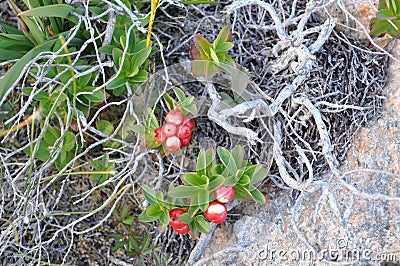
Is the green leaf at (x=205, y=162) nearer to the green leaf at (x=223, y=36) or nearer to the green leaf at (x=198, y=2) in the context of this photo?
the green leaf at (x=223, y=36)

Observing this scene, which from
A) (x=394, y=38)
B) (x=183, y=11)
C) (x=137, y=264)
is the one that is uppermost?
(x=183, y=11)

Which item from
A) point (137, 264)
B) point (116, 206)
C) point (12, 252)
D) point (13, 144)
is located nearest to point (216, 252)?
point (137, 264)

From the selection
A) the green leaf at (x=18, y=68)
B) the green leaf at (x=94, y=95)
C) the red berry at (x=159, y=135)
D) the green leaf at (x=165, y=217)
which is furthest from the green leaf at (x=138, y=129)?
the green leaf at (x=18, y=68)

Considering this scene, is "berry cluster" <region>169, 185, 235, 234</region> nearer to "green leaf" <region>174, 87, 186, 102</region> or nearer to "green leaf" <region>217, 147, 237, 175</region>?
"green leaf" <region>217, 147, 237, 175</region>

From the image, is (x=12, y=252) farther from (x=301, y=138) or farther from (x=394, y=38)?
(x=394, y=38)

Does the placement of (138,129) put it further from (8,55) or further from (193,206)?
(8,55)

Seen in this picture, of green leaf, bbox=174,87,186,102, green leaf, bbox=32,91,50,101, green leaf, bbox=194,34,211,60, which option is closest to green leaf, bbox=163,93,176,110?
green leaf, bbox=174,87,186,102

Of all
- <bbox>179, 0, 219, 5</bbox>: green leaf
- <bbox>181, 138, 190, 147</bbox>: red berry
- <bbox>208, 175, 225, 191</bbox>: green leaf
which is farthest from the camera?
<bbox>179, 0, 219, 5</bbox>: green leaf
